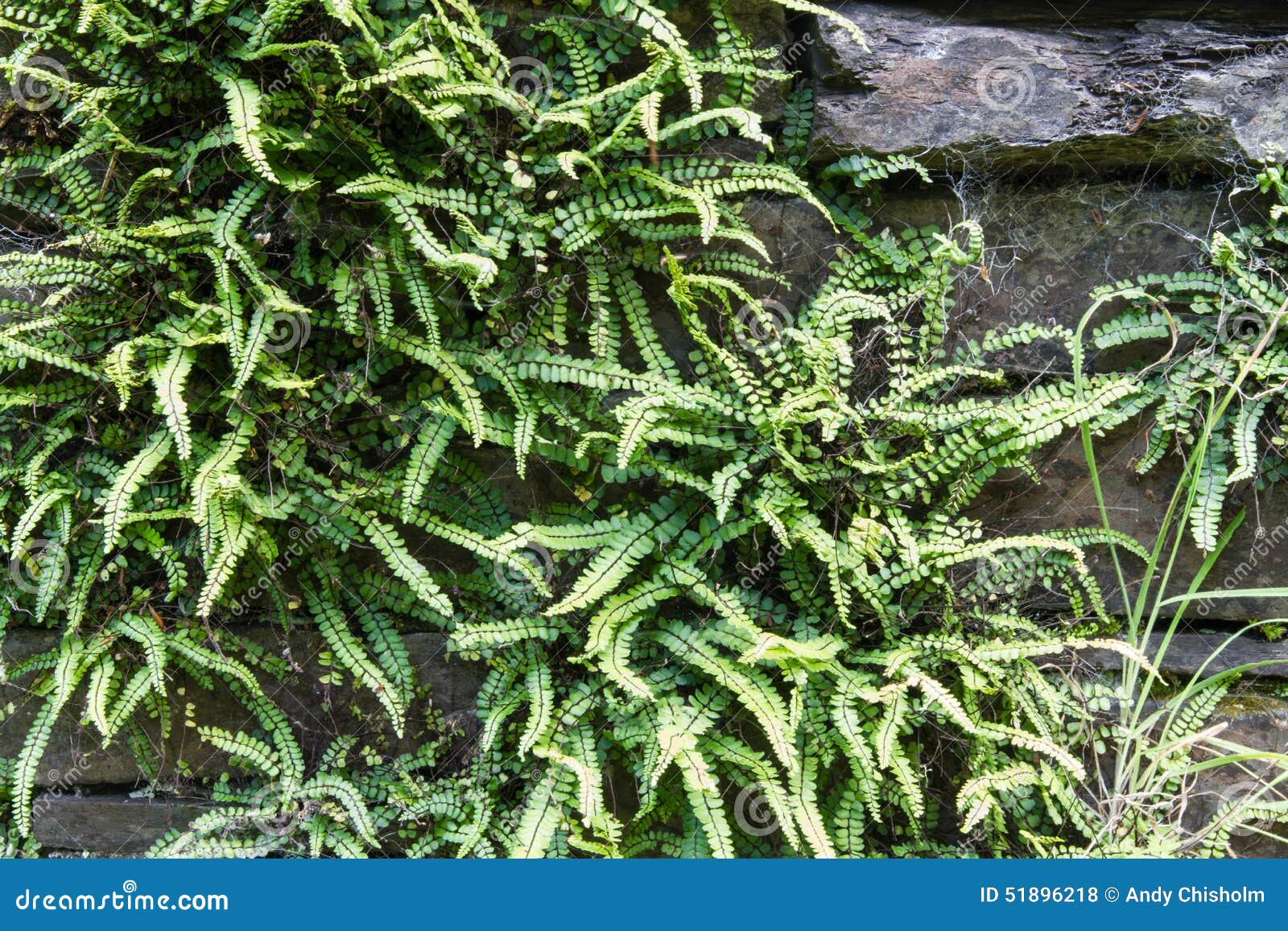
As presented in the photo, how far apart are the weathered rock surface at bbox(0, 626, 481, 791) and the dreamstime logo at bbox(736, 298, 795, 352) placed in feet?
5.07

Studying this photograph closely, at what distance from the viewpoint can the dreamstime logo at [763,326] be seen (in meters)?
2.96

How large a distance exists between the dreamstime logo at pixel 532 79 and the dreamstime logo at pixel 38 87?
1407mm

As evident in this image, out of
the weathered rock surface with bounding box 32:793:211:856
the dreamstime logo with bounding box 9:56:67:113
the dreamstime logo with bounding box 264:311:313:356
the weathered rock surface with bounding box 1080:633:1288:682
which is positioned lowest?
the weathered rock surface with bounding box 32:793:211:856

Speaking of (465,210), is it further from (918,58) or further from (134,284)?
(918,58)

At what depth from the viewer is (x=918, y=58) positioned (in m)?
3.13

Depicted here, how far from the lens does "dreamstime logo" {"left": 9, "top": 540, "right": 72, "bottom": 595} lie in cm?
306
